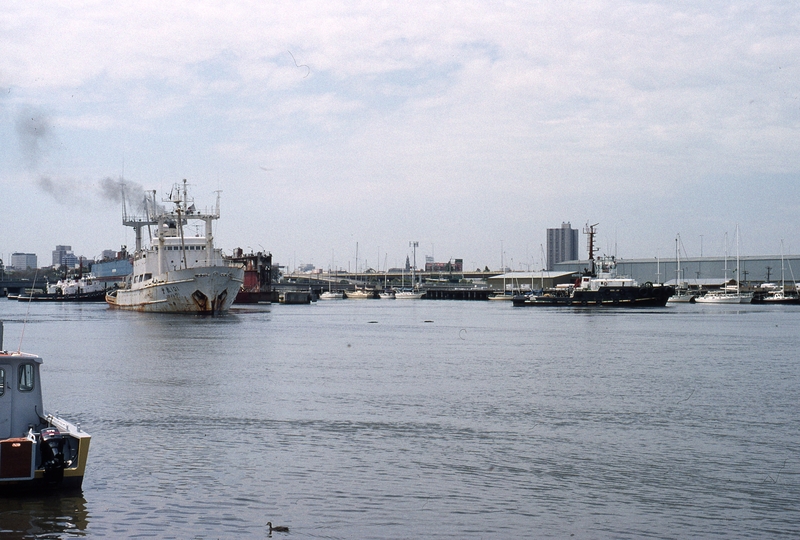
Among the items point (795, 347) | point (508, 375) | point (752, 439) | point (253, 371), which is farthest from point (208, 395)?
point (795, 347)

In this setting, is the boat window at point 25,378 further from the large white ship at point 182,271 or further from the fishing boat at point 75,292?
the fishing boat at point 75,292

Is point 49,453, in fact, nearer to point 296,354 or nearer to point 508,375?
point 508,375

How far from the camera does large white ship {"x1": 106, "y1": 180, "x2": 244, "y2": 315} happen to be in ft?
323

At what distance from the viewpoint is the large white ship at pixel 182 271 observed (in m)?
98.4

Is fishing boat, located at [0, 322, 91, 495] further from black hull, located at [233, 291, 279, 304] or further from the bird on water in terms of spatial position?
black hull, located at [233, 291, 279, 304]

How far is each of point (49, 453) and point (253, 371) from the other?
24.6 meters

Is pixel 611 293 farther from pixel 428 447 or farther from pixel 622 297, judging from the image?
pixel 428 447

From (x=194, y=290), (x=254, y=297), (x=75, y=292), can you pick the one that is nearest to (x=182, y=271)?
(x=194, y=290)

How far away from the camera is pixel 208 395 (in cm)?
3228

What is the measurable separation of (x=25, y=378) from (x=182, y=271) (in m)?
82.4

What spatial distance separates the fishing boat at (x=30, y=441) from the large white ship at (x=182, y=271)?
81.0 metres

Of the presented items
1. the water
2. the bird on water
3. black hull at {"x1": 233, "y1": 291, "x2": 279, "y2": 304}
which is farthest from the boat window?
black hull at {"x1": 233, "y1": 291, "x2": 279, "y2": 304}

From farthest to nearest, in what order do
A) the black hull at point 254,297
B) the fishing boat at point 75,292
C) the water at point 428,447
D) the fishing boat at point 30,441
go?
the fishing boat at point 75,292 → the black hull at point 254,297 → the fishing boat at point 30,441 → the water at point 428,447

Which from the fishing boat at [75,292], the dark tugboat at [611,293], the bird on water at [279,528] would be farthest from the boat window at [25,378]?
the fishing boat at [75,292]
